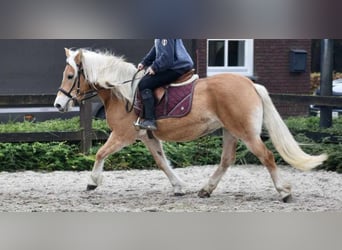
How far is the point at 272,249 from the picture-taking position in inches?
205

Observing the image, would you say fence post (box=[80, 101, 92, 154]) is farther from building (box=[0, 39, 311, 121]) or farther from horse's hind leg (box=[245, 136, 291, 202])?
horse's hind leg (box=[245, 136, 291, 202])

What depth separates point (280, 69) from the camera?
5.32 metres

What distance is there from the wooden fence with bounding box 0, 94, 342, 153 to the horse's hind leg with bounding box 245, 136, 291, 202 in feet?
0.95

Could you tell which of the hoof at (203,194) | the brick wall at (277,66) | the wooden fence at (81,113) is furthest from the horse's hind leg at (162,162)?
the brick wall at (277,66)

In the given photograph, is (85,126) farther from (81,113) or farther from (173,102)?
(173,102)

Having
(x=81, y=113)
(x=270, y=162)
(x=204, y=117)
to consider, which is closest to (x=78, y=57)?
(x=81, y=113)

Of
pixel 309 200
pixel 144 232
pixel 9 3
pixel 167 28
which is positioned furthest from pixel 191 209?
pixel 9 3

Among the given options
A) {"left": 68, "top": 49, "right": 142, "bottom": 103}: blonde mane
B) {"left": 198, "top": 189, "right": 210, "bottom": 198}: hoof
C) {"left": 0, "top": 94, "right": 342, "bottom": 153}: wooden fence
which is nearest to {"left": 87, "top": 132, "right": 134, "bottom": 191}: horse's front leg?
{"left": 0, "top": 94, "right": 342, "bottom": 153}: wooden fence

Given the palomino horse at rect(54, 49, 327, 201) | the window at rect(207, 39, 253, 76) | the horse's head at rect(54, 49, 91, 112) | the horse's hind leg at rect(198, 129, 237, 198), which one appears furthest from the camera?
the horse's hind leg at rect(198, 129, 237, 198)

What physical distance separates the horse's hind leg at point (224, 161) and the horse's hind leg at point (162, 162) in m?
0.16

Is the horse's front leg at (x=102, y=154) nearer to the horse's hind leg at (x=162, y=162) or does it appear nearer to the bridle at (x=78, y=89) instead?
the horse's hind leg at (x=162, y=162)

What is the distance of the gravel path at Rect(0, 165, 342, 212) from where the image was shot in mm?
5559

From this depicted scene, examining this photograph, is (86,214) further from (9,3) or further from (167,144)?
(9,3)

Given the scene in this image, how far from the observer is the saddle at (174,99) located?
220 inches
